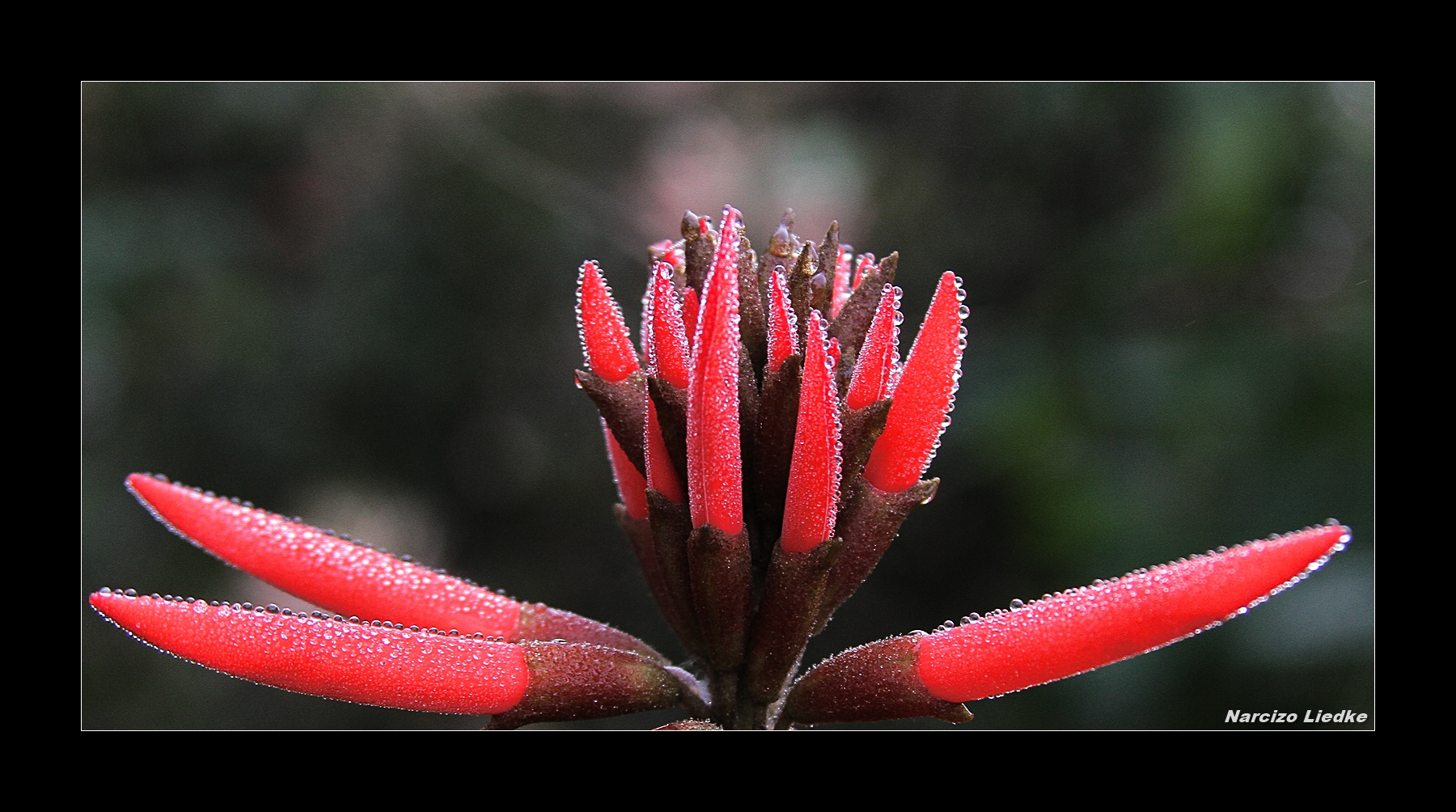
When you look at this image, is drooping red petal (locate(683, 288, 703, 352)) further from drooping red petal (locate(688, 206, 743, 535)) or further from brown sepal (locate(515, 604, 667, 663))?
brown sepal (locate(515, 604, 667, 663))

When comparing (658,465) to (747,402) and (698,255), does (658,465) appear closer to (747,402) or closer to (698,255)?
(747,402)

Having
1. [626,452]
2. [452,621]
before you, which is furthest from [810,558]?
[452,621]

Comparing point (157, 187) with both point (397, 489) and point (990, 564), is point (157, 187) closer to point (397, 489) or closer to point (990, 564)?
point (397, 489)

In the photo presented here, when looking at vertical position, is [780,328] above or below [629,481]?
above

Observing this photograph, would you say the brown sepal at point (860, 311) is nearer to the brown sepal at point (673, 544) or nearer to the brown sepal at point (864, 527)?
the brown sepal at point (864, 527)

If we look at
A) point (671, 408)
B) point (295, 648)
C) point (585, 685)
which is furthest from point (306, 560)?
point (671, 408)

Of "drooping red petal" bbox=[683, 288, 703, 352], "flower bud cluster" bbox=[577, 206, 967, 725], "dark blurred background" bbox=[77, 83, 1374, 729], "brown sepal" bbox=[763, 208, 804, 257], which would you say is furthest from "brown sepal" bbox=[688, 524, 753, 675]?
"dark blurred background" bbox=[77, 83, 1374, 729]

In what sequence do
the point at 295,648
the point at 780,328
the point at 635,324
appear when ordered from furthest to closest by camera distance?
the point at 635,324 < the point at 780,328 < the point at 295,648
